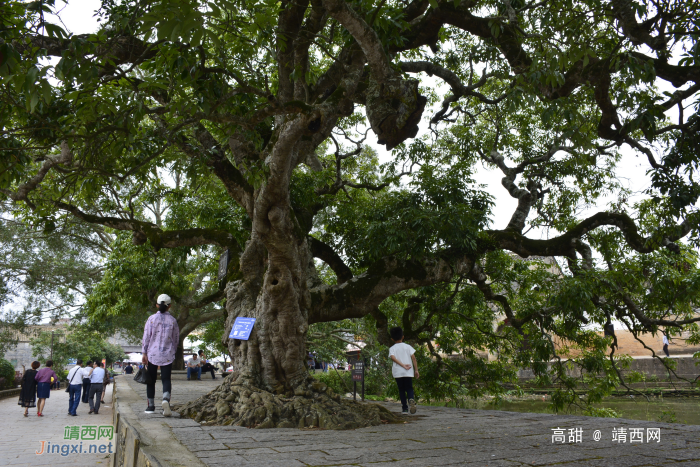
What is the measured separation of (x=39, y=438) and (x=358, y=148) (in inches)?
352

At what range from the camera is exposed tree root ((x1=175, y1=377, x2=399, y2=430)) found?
17.6 ft

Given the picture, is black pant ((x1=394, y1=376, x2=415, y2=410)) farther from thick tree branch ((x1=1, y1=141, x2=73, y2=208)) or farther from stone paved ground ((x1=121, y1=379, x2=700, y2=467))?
thick tree branch ((x1=1, y1=141, x2=73, y2=208))

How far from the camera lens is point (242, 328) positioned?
6.80 meters

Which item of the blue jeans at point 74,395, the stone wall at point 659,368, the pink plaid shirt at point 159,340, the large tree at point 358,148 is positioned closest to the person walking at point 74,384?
the blue jeans at point 74,395

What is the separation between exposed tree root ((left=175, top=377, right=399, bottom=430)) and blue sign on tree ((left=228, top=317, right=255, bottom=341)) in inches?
26.3

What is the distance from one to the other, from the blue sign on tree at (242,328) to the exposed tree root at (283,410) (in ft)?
2.19

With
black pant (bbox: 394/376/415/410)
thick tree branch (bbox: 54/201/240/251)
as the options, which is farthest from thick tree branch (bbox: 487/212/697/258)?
thick tree branch (bbox: 54/201/240/251)

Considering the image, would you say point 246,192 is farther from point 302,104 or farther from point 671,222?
point 671,222

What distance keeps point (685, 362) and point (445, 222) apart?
2247 cm

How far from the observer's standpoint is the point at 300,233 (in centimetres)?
736

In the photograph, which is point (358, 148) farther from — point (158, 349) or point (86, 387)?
point (86, 387)

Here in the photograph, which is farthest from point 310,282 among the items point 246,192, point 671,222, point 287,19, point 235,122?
point 671,222

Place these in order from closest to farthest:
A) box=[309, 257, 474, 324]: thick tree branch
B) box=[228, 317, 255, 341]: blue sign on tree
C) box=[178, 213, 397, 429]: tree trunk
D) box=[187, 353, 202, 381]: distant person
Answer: box=[178, 213, 397, 429]: tree trunk < box=[228, 317, 255, 341]: blue sign on tree < box=[309, 257, 474, 324]: thick tree branch < box=[187, 353, 202, 381]: distant person

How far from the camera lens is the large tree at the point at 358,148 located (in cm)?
447
